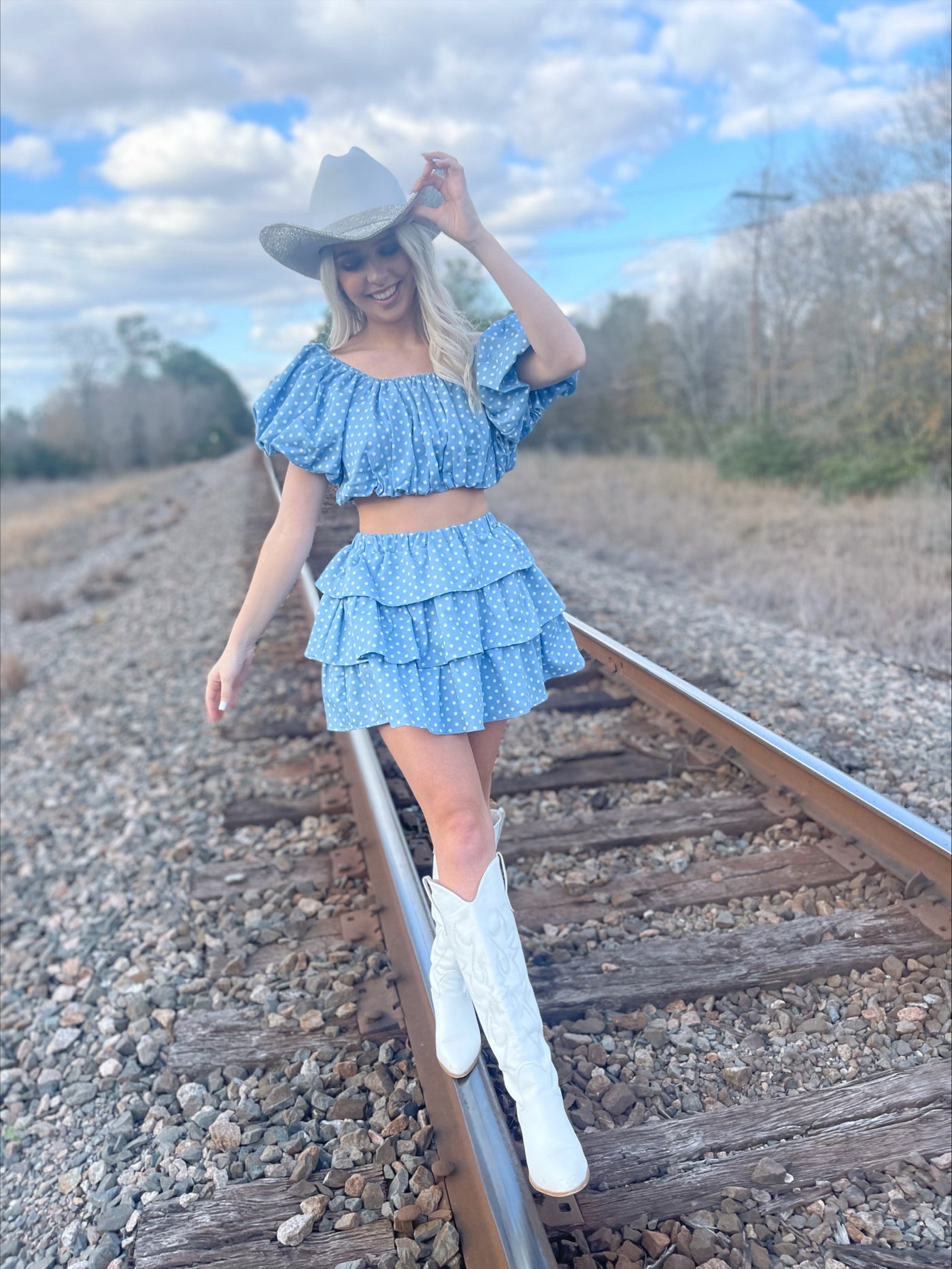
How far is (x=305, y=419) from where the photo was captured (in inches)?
80.7

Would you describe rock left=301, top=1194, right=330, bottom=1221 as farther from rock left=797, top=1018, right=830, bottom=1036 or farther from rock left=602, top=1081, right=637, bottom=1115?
rock left=797, top=1018, right=830, bottom=1036

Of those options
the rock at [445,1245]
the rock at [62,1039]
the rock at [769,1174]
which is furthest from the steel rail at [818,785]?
the rock at [62,1039]

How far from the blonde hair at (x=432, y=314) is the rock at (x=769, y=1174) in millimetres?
1675

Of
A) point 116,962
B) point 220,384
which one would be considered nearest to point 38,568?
point 116,962

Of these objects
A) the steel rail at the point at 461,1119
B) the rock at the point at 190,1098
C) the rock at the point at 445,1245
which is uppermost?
the steel rail at the point at 461,1119

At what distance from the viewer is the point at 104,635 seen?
902 centimetres

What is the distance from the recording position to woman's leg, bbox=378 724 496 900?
1975 millimetres

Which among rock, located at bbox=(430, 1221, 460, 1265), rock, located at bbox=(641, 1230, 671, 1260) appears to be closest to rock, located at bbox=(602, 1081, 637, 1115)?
rock, located at bbox=(641, 1230, 671, 1260)

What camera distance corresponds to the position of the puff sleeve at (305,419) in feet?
6.70

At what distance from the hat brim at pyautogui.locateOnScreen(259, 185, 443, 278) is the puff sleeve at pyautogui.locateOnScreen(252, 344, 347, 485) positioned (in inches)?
8.9

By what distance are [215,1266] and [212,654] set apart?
5.52 meters

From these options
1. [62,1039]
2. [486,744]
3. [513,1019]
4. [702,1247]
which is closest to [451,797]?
[486,744]

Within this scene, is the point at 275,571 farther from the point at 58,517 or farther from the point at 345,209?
the point at 58,517

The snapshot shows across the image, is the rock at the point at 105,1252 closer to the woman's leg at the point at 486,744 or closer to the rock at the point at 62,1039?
the rock at the point at 62,1039
